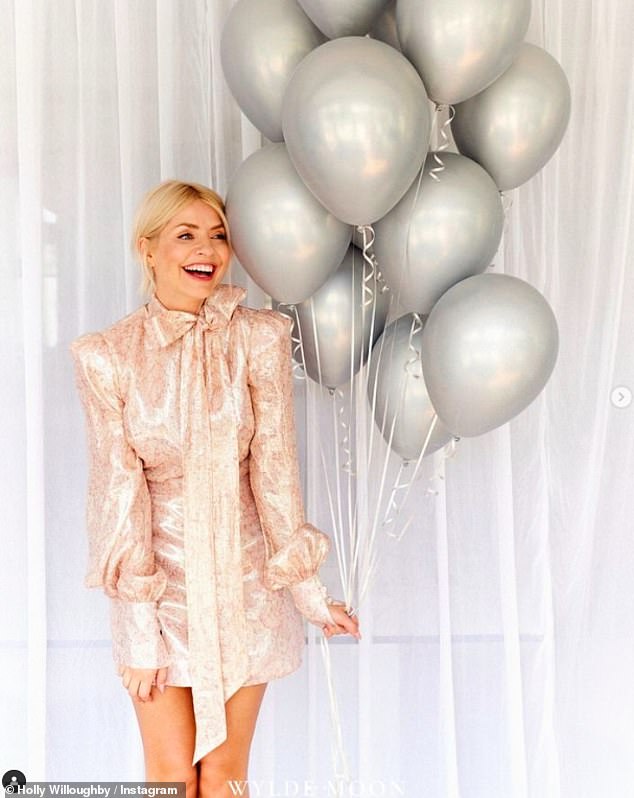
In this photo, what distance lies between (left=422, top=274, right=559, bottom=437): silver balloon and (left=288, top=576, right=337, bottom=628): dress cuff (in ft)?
1.28

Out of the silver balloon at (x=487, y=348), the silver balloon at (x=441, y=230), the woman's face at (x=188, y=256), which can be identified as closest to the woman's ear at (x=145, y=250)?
the woman's face at (x=188, y=256)

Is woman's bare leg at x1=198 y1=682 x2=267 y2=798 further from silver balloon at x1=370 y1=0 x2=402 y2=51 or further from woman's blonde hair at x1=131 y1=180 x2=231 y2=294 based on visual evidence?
silver balloon at x1=370 y1=0 x2=402 y2=51

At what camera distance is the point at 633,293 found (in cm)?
210

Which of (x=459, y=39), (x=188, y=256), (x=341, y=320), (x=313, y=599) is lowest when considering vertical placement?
(x=313, y=599)

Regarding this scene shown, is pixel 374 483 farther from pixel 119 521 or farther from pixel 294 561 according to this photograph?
pixel 119 521

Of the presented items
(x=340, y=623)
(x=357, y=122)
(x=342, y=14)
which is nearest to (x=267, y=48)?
(x=342, y=14)

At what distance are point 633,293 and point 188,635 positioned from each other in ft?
3.84

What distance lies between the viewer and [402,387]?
1.72 m

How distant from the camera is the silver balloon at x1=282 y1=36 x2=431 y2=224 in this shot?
1.42 m

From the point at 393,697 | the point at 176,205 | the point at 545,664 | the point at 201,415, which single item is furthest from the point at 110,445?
the point at 545,664

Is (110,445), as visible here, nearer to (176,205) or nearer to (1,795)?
(176,205)

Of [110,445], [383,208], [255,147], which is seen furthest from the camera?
[255,147]

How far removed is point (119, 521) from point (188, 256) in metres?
0.46

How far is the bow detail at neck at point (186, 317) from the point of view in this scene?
168 cm
